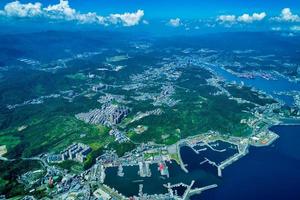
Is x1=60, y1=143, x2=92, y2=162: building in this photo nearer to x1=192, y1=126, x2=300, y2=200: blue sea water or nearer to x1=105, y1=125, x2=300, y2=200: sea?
x1=105, y1=125, x2=300, y2=200: sea

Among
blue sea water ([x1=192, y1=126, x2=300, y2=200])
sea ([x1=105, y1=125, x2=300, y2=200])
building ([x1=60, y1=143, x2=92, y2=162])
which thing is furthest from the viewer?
building ([x1=60, y1=143, x2=92, y2=162])

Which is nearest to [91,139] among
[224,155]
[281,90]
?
[224,155]

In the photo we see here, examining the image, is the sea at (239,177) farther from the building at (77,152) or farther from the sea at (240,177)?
the building at (77,152)

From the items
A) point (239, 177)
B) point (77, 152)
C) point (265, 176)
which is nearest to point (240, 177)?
point (239, 177)

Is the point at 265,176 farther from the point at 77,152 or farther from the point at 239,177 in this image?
the point at 77,152

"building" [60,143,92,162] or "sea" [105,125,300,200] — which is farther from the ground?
"sea" [105,125,300,200]

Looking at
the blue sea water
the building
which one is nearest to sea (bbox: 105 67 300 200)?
the blue sea water

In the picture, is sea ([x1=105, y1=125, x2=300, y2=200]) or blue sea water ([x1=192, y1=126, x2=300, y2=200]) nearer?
blue sea water ([x1=192, y1=126, x2=300, y2=200])

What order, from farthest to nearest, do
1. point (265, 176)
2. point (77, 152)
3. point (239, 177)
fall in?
point (77, 152) < point (265, 176) < point (239, 177)

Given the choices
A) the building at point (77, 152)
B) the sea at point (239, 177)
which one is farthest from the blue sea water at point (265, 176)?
the building at point (77, 152)

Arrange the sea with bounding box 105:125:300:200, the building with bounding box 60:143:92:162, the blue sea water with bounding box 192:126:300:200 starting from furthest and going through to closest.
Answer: the building with bounding box 60:143:92:162 < the sea with bounding box 105:125:300:200 < the blue sea water with bounding box 192:126:300:200
